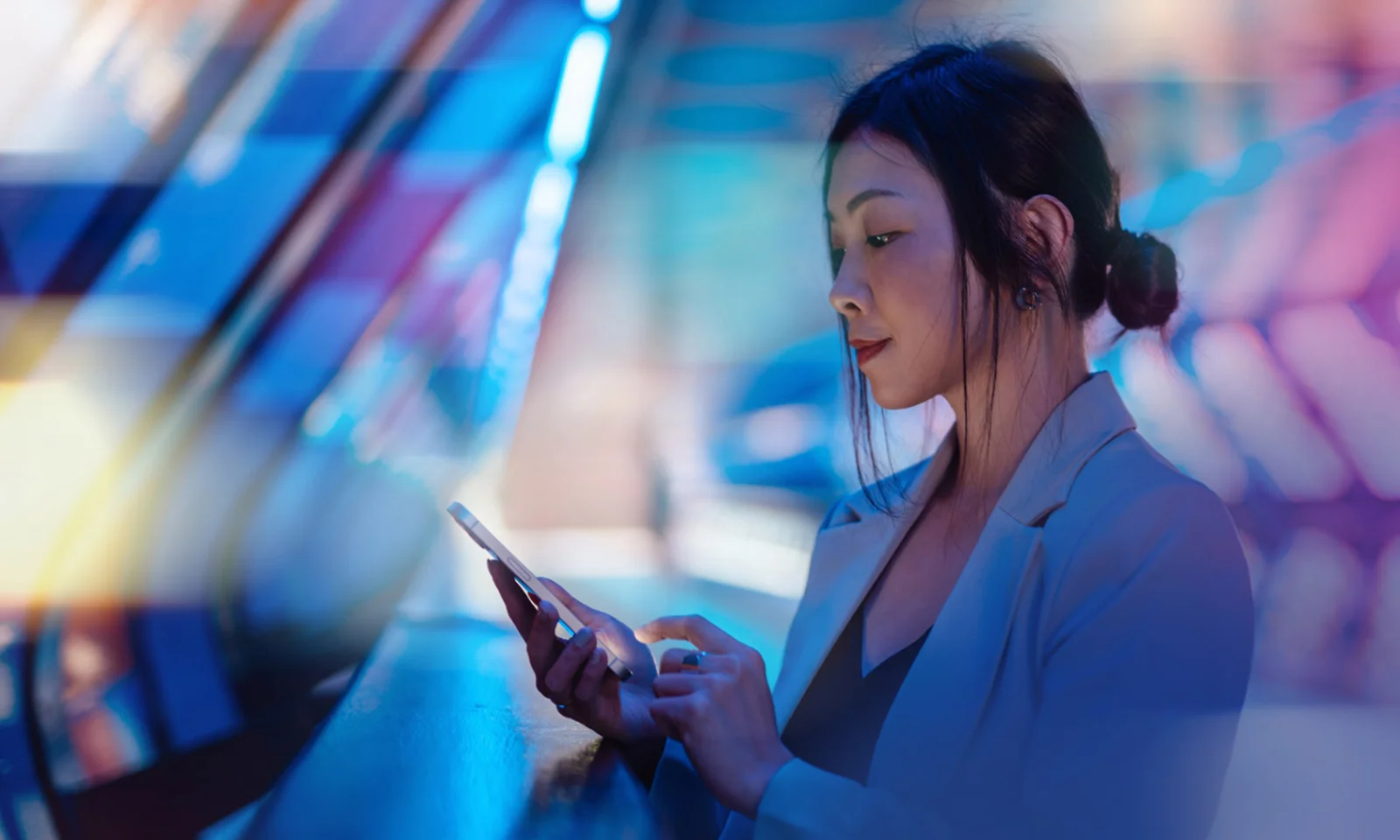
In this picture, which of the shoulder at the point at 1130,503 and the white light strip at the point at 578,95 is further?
the white light strip at the point at 578,95

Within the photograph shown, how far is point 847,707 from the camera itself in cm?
86

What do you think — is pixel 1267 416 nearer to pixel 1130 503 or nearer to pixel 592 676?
pixel 1130 503

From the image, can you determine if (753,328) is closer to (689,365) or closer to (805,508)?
(689,365)

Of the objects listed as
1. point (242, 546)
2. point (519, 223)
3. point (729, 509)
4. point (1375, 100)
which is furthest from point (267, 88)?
point (1375, 100)

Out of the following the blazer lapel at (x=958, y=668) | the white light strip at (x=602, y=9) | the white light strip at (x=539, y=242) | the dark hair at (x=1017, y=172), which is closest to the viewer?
the blazer lapel at (x=958, y=668)

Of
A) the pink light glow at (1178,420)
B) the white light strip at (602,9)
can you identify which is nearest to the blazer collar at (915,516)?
the pink light glow at (1178,420)

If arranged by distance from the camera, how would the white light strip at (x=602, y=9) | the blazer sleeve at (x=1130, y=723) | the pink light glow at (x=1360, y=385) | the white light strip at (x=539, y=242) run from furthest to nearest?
1. the white light strip at (x=539, y=242)
2. the white light strip at (x=602, y=9)
3. the pink light glow at (x=1360, y=385)
4. the blazer sleeve at (x=1130, y=723)

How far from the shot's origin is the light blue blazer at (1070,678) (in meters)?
0.62

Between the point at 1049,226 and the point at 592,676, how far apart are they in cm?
61

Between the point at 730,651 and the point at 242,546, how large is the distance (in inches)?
68.1

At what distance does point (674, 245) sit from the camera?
10.6 ft

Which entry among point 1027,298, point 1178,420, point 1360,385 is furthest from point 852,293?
point 1360,385

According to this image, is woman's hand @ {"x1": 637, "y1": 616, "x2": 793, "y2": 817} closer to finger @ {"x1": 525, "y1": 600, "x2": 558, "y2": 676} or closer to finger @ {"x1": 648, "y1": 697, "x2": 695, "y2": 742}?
finger @ {"x1": 648, "y1": 697, "x2": 695, "y2": 742}

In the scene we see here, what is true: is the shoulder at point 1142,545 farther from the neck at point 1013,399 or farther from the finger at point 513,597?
the finger at point 513,597
